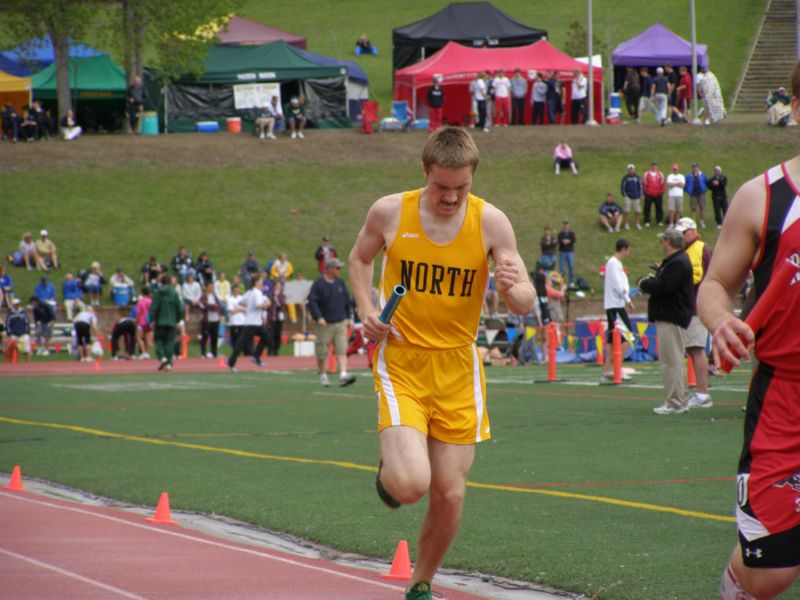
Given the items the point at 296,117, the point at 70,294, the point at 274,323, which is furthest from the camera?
the point at 296,117

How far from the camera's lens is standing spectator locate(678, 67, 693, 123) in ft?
173

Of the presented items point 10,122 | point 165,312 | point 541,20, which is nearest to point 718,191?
point 165,312

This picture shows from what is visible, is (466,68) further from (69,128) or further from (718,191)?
(69,128)

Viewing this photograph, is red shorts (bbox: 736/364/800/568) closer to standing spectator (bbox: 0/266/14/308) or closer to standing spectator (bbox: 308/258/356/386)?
standing spectator (bbox: 308/258/356/386)

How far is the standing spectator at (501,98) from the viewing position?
50.3m

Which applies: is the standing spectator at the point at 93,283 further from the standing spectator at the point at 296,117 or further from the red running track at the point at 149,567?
the red running track at the point at 149,567

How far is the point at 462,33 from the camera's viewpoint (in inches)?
2189

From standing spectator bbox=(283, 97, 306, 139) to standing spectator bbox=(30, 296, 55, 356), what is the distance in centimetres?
1812

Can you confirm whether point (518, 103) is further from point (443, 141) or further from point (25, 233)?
point (443, 141)

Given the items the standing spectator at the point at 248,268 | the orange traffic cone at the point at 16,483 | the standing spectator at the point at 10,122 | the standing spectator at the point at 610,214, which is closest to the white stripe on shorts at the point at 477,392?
the orange traffic cone at the point at 16,483

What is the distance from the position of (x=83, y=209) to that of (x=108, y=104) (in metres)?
10.1

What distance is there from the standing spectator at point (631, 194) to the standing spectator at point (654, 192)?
24cm

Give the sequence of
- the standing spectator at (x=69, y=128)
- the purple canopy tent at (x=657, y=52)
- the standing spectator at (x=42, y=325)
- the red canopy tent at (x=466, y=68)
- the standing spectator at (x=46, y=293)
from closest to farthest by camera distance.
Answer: the standing spectator at (x=42, y=325)
the standing spectator at (x=46, y=293)
the standing spectator at (x=69, y=128)
the red canopy tent at (x=466, y=68)
the purple canopy tent at (x=657, y=52)

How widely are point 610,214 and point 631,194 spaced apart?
118 centimetres
